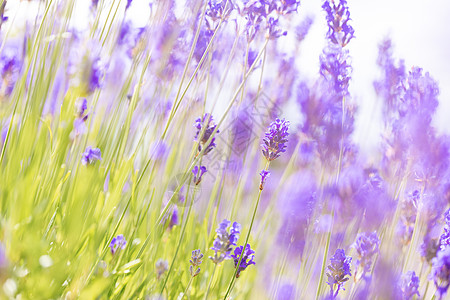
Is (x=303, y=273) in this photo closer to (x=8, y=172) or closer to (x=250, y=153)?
(x=250, y=153)

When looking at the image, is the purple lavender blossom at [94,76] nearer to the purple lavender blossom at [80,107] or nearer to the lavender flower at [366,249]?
the purple lavender blossom at [80,107]

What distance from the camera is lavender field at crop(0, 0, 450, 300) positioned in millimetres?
919

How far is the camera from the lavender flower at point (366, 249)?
1179mm

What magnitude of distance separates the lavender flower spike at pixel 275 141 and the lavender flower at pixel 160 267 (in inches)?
18.1

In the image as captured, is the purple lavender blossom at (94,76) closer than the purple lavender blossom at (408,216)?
Yes

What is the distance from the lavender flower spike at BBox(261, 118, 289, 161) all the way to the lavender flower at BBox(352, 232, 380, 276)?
1.41 feet

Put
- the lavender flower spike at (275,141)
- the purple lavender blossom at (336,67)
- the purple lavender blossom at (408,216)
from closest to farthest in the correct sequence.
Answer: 1. the lavender flower spike at (275,141)
2. the purple lavender blossom at (336,67)
3. the purple lavender blossom at (408,216)

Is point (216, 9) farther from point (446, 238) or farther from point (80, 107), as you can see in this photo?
point (446, 238)

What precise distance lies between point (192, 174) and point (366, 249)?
535 mm

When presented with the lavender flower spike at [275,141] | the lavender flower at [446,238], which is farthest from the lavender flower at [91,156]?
the lavender flower at [446,238]

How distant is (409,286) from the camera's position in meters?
1.08

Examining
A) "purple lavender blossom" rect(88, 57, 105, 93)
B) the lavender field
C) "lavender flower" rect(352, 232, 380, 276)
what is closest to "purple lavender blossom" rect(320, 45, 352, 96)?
the lavender field

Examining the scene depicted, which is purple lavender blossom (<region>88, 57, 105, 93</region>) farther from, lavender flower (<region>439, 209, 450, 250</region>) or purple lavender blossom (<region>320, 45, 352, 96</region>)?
lavender flower (<region>439, 209, 450, 250</region>)

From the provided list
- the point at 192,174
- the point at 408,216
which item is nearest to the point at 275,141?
the point at 192,174
